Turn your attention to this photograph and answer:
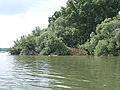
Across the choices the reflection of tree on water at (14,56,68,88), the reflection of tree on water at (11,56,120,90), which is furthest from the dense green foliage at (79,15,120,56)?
the reflection of tree on water at (14,56,68,88)

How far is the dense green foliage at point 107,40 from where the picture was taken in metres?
28.0

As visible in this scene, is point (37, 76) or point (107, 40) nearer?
point (37, 76)

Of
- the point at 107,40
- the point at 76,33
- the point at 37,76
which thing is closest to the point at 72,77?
the point at 37,76

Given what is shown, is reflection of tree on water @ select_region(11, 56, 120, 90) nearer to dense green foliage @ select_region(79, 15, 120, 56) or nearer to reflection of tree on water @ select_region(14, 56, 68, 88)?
reflection of tree on water @ select_region(14, 56, 68, 88)

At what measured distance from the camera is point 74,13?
3697 centimetres

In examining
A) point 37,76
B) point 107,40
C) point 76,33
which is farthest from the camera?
point 76,33

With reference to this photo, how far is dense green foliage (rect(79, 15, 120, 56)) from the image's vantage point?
28000 mm

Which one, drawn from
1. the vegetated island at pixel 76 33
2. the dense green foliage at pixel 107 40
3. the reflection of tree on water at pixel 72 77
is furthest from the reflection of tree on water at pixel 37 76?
the vegetated island at pixel 76 33

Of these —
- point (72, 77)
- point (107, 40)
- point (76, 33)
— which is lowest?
point (72, 77)

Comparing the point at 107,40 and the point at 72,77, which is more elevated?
the point at 107,40

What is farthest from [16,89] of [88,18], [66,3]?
[66,3]

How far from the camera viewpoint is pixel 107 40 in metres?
29.1

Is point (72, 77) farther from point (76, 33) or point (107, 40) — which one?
point (76, 33)

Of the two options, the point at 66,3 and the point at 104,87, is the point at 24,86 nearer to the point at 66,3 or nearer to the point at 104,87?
the point at 104,87
